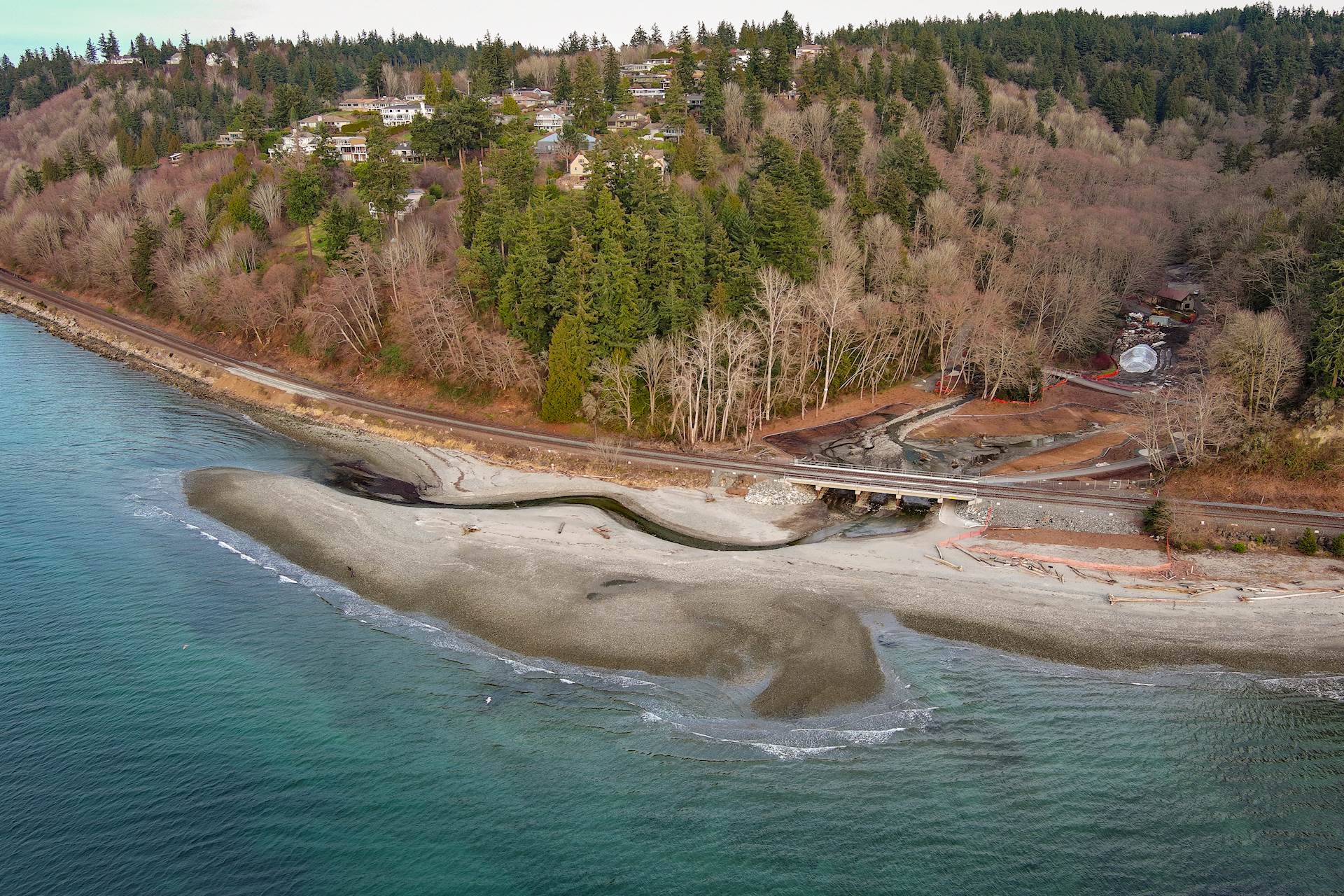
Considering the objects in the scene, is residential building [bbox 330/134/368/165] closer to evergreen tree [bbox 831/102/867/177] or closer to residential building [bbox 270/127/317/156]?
residential building [bbox 270/127/317/156]

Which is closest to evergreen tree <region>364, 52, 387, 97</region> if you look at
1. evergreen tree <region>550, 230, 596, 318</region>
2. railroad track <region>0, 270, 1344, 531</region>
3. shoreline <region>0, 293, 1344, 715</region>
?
railroad track <region>0, 270, 1344, 531</region>

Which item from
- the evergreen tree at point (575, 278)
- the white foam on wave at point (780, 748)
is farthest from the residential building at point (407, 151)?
the white foam on wave at point (780, 748)

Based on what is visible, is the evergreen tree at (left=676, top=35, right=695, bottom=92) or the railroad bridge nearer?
the railroad bridge

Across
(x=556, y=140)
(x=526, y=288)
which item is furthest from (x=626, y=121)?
(x=526, y=288)

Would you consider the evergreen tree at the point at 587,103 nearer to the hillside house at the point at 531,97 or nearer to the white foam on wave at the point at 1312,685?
the hillside house at the point at 531,97

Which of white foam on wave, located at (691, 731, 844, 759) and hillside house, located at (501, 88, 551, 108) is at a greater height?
hillside house, located at (501, 88, 551, 108)

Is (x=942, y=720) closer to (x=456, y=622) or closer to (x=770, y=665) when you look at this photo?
(x=770, y=665)
